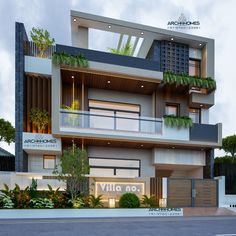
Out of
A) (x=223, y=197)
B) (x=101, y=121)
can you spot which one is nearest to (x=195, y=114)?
(x=223, y=197)

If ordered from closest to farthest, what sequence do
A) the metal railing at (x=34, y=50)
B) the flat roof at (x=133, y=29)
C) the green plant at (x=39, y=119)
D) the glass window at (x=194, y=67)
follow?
1. the green plant at (x=39, y=119)
2. the metal railing at (x=34, y=50)
3. the flat roof at (x=133, y=29)
4. the glass window at (x=194, y=67)

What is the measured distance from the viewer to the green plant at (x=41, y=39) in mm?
18891

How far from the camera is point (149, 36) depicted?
68.6 ft

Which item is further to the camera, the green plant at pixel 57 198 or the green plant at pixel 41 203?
the green plant at pixel 57 198

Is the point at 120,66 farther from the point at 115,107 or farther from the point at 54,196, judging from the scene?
the point at 54,196

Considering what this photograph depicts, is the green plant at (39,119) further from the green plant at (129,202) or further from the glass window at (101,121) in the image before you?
the green plant at (129,202)

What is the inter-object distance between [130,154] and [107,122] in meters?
3.70

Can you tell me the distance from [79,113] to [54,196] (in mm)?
5305


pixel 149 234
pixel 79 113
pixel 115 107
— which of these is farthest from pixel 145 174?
pixel 149 234

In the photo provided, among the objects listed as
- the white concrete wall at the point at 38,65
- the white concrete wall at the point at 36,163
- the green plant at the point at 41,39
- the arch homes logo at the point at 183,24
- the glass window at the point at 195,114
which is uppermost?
the arch homes logo at the point at 183,24

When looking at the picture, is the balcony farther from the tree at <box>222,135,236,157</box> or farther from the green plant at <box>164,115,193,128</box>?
the tree at <box>222,135,236,157</box>

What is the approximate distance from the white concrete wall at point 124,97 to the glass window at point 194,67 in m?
3.98

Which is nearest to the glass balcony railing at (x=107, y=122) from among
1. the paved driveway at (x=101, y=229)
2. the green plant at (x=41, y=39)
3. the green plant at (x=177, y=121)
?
the green plant at (x=177, y=121)

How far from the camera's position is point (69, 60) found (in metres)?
17.3
